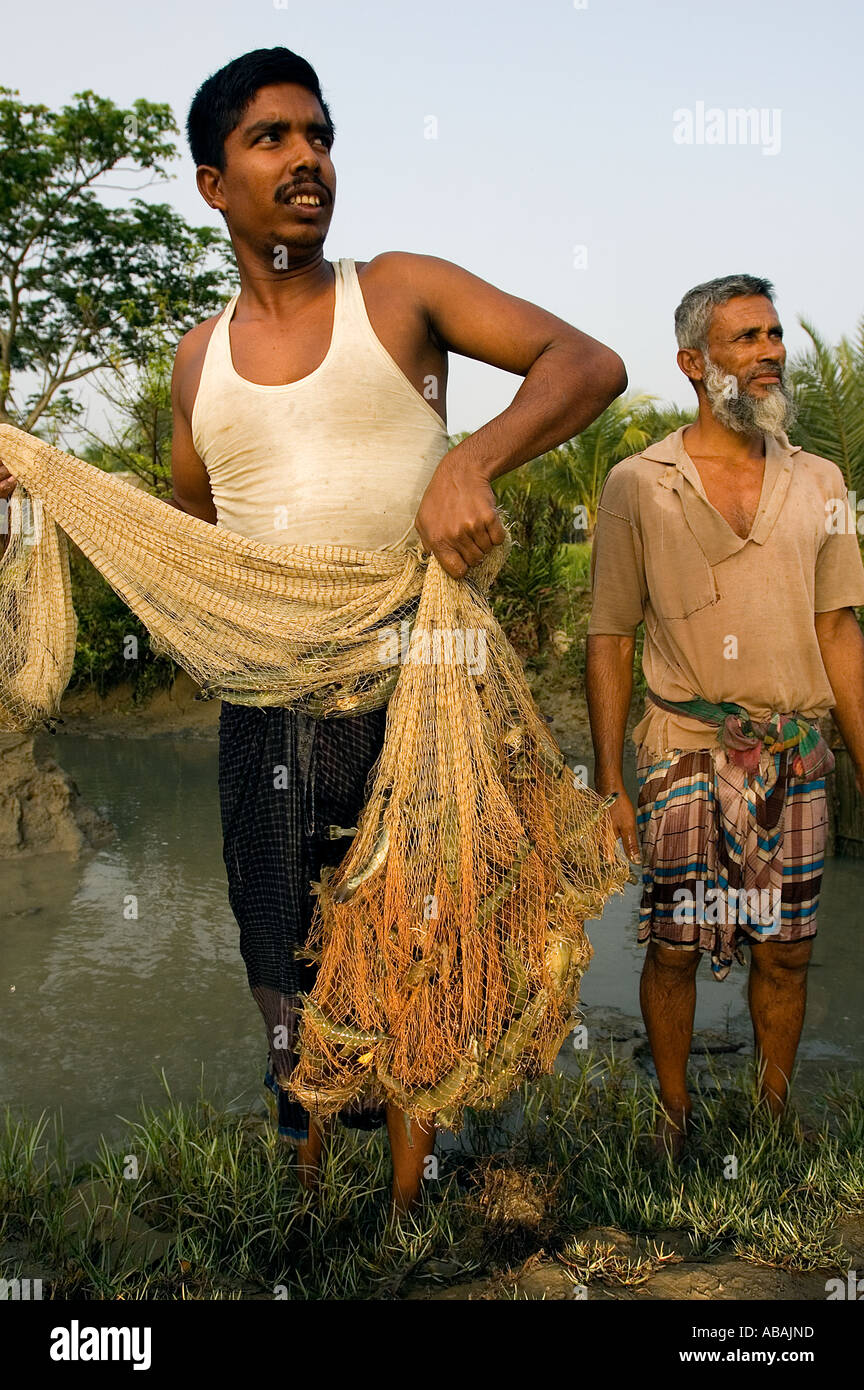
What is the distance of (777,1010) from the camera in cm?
287

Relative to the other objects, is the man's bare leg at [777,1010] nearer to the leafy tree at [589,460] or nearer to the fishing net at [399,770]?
the fishing net at [399,770]

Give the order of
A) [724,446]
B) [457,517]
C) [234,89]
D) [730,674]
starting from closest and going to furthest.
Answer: [457,517] → [234,89] → [730,674] → [724,446]

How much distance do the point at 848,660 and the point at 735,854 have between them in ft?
2.00

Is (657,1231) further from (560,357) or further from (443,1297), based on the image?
(560,357)

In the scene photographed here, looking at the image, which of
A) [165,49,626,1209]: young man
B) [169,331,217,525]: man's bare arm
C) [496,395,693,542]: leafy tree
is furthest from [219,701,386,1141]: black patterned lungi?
[496,395,693,542]: leafy tree

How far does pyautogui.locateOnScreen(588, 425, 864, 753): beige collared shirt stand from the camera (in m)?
2.78

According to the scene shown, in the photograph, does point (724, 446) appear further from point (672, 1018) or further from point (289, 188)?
point (672, 1018)

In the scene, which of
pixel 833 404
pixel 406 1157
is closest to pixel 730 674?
pixel 406 1157

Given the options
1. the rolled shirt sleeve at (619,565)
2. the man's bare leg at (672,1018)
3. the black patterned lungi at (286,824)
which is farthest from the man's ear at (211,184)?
the man's bare leg at (672,1018)

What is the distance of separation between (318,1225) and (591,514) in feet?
36.6

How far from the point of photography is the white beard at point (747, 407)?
280 centimetres

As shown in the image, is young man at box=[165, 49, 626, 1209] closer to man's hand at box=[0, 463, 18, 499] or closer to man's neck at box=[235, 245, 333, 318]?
man's neck at box=[235, 245, 333, 318]

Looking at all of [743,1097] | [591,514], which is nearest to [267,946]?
[743,1097]

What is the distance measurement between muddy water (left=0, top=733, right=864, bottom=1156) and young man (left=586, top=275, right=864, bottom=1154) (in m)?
1.13
